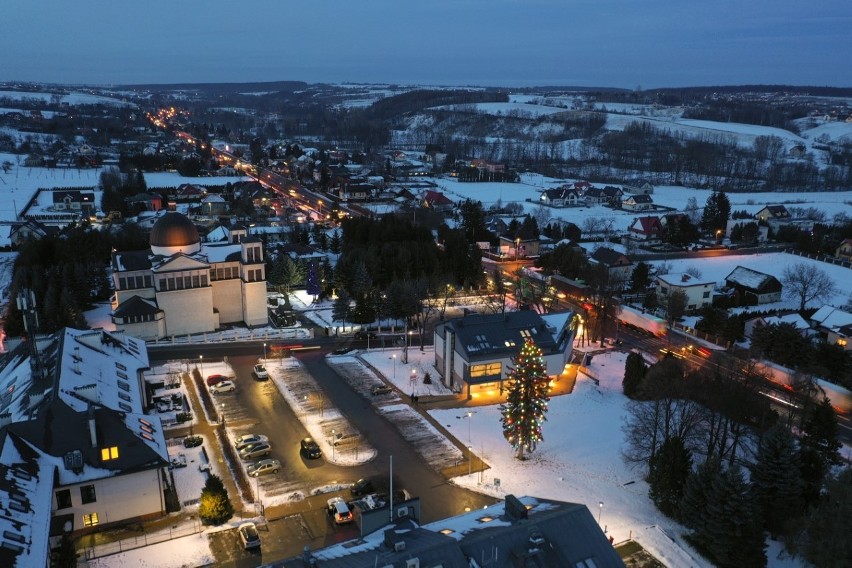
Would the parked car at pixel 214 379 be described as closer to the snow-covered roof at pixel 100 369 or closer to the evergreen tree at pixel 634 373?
the snow-covered roof at pixel 100 369

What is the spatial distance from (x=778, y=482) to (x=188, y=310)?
38735 mm

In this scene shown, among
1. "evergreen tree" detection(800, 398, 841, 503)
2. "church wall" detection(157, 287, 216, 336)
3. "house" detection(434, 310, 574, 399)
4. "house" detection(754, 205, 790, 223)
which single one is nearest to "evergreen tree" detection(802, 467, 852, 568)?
"evergreen tree" detection(800, 398, 841, 503)

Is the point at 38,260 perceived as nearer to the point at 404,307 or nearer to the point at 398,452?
the point at 404,307

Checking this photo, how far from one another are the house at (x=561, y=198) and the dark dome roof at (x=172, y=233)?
70.3 m

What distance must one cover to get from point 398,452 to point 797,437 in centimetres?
1997

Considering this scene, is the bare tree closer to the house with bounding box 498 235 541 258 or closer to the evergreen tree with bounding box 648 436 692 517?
the house with bounding box 498 235 541 258

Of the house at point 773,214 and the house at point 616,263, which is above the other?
the house at point 773,214

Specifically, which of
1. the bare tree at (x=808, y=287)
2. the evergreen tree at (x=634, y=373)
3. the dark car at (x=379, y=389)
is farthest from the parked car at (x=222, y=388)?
the bare tree at (x=808, y=287)

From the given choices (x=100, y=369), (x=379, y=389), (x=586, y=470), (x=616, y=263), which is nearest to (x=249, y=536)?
(x=100, y=369)

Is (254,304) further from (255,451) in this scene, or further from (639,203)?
(639,203)

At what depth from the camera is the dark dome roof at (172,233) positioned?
45812mm

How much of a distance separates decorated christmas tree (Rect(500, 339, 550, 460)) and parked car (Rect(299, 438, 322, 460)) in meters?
9.22

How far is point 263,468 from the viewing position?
1097 inches

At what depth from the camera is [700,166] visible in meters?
140
